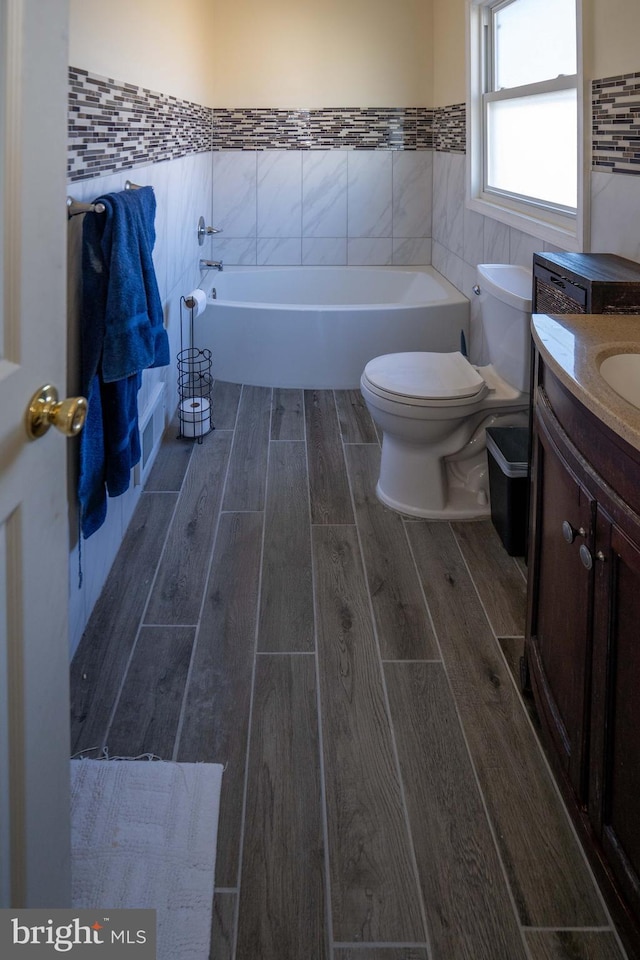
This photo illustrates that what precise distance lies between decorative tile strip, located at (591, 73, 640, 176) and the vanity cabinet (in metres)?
0.86

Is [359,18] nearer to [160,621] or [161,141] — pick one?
[161,141]

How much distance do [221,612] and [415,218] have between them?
146 inches

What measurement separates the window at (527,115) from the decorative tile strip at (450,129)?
0.84 feet

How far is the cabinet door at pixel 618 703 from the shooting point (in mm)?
1105

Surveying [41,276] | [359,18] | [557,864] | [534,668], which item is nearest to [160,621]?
[534,668]

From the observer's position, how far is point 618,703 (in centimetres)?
117

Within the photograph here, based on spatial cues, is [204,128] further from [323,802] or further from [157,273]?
[323,802]

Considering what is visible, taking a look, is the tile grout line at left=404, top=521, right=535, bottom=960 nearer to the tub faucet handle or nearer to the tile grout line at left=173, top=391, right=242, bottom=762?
the tile grout line at left=173, top=391, right=242, bottom=762

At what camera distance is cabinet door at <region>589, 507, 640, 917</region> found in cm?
111

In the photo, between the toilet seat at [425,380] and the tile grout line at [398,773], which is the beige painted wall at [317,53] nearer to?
the toilet seat at [425,380]

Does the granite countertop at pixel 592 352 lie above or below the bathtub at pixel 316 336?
below

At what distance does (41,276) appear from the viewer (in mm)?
924

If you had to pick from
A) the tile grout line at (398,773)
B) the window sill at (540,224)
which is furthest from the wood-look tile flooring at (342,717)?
the window sill at (540,224)

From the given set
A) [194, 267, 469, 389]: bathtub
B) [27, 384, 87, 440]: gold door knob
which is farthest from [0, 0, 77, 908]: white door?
[194, 267, 469, 389]: bathtub
